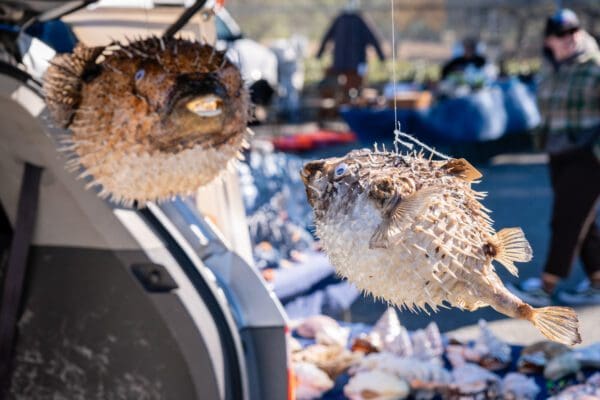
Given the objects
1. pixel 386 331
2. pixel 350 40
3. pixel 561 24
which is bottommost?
pixel 386 331

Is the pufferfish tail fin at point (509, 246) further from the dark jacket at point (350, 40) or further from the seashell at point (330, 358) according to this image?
the dark jacket at point (350, 40)

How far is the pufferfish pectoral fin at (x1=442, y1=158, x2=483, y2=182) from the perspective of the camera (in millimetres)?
1016

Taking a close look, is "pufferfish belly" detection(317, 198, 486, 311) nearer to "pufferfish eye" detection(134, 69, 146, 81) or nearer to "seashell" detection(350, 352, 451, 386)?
"pufferfish eye" detection(134, 69, 146, 81)

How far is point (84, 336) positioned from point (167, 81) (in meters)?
0.86

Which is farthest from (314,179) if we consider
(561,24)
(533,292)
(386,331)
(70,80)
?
(533,292)

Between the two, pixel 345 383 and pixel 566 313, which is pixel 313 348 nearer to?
pixel 345 383

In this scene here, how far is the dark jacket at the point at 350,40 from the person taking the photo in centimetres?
1161

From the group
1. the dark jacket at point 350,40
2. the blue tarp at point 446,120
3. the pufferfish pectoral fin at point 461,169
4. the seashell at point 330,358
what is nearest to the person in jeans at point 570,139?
the seashell at point 330,358

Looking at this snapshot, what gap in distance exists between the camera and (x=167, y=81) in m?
1.27

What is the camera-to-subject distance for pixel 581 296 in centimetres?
441

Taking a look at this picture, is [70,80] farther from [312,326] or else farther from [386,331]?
[312,326]

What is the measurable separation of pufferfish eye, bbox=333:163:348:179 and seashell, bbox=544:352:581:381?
2220mm

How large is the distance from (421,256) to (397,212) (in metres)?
0.07

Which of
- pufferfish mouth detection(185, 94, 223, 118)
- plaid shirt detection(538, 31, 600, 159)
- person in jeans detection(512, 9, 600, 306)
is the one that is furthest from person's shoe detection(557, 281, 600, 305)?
pufferfish mouth detection(185, 94, 223, 118)
